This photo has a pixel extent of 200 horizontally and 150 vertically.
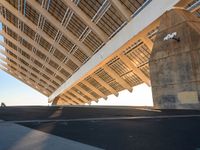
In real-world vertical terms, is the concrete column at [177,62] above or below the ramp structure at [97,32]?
below

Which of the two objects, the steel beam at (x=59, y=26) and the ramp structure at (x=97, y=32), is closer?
the ramp structure at (x=97, y=32)

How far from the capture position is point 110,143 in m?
3.21

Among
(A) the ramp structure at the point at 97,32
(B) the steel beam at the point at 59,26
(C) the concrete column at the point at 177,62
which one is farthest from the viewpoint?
(B) the steel beam at the point at 59,26

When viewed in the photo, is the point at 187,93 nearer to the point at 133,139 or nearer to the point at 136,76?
the point at 133,139

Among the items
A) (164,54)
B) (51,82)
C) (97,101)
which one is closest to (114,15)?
(164,54)

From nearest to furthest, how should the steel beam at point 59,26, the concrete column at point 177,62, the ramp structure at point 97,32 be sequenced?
1. the concrete column at point 177,62
2. the ramp structure at point 97,32
3. the steel beam at point 59,26

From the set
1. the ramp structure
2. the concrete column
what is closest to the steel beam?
the ramp structure

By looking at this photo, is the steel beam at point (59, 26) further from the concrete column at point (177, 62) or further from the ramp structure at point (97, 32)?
the concrete column at point (177, 62)

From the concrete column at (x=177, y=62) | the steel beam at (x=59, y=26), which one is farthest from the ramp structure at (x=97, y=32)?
the concrete column at (x=177, y=62)

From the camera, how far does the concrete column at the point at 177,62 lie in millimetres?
10258

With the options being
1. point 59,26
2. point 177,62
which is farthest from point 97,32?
point 177,62

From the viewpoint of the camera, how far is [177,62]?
11.0 m

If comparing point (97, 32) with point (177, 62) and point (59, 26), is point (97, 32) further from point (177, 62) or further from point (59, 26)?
point (177, 62)

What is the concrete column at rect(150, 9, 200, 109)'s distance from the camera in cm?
1026
